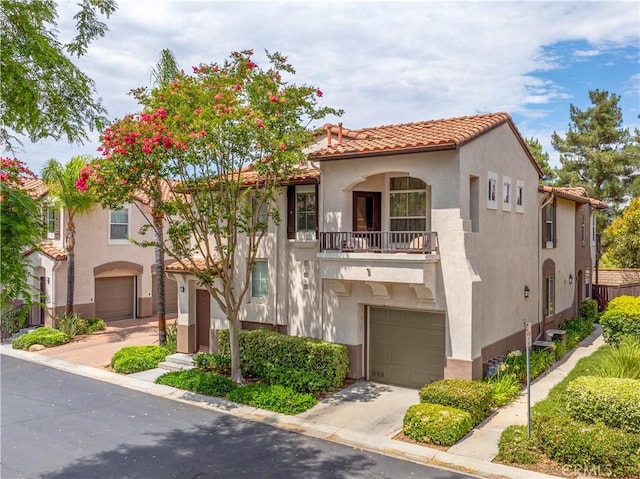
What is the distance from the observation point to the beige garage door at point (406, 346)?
14008mm

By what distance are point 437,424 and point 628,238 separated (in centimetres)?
2376

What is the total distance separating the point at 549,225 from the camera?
1962 centimetres

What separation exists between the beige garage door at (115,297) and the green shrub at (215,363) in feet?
38.5

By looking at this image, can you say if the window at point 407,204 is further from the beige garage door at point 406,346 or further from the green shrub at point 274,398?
the green shrub at point 274,398

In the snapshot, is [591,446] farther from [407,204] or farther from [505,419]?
[407,204]

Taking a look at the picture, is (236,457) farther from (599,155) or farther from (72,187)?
(599,155)

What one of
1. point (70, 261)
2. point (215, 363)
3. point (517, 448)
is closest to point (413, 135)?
point (517, 448)

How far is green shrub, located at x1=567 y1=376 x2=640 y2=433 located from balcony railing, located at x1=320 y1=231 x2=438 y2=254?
4.76 m

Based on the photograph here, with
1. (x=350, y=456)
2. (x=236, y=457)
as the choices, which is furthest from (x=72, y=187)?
(x=350, y=456)

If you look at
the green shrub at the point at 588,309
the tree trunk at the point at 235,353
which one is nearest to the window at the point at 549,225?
the green shrub at the point at 588,309

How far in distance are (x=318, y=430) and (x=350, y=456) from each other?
151cm

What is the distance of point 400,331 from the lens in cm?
1463

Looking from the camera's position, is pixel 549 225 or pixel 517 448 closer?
pixel 517 448

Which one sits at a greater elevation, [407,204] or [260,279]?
[407,204]
